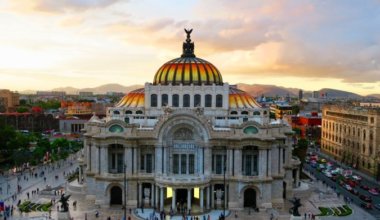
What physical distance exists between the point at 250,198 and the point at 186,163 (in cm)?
1104

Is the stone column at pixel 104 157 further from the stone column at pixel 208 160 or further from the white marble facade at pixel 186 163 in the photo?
the stone column at pixel 208 160

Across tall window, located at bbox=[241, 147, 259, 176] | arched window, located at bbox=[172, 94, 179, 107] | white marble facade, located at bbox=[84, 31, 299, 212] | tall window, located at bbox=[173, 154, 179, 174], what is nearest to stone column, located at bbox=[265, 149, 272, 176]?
white marble facade, located at bbox=[84, 31, 299, 212]

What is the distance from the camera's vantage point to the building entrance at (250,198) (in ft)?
234

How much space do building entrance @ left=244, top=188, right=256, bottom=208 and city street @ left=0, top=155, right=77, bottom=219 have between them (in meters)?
30.3

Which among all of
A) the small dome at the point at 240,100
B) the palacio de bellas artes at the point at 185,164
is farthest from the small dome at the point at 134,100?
the small dome at the point at 240,100

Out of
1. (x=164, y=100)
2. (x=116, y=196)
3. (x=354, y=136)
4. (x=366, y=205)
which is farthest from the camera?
(x=354, y=136)

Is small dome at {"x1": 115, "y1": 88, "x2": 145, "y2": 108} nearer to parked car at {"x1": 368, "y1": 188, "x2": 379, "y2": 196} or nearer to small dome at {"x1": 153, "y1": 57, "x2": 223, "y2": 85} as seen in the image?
small dome at {"x1": 153, "y1": 57, "x2": 223, "y2": 85}

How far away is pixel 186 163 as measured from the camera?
70.1 meters

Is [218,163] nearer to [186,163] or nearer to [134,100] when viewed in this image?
[186,163]

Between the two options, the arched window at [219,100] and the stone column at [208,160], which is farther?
the arched window at [219,100]

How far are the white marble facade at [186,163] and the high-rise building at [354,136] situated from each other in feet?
117

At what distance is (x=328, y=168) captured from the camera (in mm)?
105688

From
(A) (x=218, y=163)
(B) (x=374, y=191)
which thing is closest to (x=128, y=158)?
(A) (x=218, y=163)

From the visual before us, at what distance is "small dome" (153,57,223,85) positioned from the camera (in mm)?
80625
